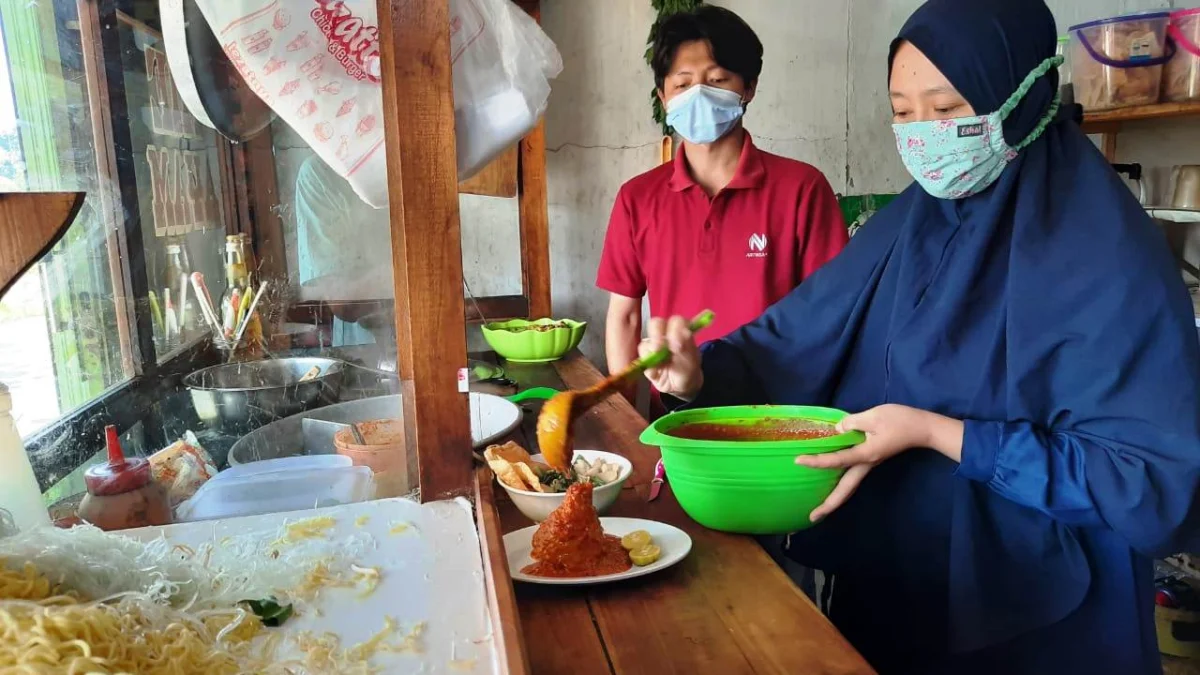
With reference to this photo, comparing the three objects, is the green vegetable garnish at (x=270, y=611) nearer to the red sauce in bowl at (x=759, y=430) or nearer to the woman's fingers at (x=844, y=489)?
the red sauce in bowl at (x=759, y=430)

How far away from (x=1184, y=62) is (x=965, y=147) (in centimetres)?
169

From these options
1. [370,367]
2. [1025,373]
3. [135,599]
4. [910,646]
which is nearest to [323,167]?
[370,367]

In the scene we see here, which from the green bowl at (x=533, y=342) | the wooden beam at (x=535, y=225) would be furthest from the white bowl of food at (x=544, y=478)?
the wooden beam at (x=535, y=225)

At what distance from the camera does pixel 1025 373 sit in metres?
1.13

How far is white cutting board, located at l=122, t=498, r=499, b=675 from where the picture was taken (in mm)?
796

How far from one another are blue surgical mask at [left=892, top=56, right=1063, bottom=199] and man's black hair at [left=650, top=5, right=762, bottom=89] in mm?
869

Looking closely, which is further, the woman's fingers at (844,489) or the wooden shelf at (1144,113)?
the wooden shelf at (1144,113)

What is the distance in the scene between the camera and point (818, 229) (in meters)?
2.07

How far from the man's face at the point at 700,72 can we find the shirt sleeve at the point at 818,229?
33 cm

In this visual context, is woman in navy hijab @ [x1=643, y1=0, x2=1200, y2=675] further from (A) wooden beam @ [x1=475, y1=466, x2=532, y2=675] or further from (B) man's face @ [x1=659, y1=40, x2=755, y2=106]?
(B) man's face @ [x1=659, y1=40, x2=755, y2=106]

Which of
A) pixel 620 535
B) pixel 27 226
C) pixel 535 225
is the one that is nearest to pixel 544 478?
pixel 620 535

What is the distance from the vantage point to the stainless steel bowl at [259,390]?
126 centimetres

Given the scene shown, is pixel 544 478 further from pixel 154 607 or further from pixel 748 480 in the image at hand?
pixel 154 607

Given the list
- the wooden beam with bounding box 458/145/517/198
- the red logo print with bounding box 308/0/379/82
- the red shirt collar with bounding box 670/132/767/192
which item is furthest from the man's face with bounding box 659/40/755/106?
the red logo print with bounding box 308/0/379/82
